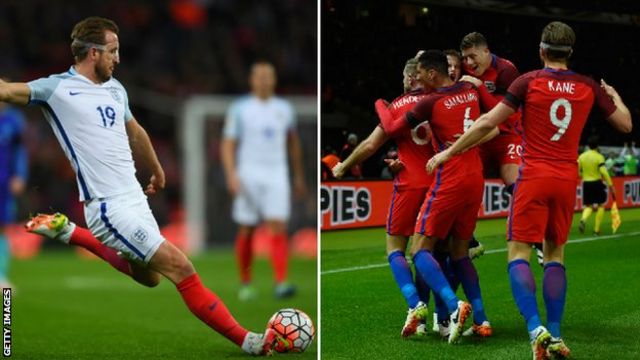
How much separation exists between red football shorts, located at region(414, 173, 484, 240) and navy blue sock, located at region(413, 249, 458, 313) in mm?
109

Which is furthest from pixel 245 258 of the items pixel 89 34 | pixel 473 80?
pixel 89 34

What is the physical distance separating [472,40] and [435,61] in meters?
0.42

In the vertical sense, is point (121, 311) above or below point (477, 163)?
below

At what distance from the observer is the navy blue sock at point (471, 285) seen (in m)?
4.54

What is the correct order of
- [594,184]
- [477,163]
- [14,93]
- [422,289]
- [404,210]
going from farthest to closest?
[594,184], [422,289], [404,210], [477,163], [14,93]

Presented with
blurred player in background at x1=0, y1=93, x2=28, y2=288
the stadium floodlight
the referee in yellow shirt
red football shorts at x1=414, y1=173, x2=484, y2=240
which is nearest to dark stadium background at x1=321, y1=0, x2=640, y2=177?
the referee in yellow shirt

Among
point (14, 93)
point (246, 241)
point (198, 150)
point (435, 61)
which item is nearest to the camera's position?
point (14, 93)

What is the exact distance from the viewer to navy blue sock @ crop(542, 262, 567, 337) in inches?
158

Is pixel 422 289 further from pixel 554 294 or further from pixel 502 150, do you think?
pixel 554 294

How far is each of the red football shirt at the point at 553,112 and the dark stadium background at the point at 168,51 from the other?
10787 millimetres

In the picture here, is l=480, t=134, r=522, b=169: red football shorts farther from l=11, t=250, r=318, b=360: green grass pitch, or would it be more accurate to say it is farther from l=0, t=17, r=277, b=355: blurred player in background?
l=0, t=17, r=277, b=355: blurred player in background

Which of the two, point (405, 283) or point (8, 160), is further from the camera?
point (8, 160)

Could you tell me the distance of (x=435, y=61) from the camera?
14.4 feet

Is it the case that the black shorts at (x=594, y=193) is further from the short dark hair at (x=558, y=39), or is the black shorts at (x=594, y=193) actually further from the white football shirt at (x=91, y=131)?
the white football shirt at (x=91, y=131)
